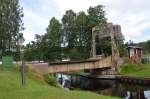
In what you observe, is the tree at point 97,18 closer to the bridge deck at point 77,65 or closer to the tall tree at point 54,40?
the tall tree at point 54,40

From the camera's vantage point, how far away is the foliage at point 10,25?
232ft

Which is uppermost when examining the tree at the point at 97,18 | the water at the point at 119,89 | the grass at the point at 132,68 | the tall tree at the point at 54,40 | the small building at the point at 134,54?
the tree at the point at 97,18

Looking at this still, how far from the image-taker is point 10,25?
7138 centimetres

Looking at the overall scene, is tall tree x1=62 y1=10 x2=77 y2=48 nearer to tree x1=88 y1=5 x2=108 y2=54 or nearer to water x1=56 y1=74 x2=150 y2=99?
tree x1=88 y1=5 x2=108 y2=54

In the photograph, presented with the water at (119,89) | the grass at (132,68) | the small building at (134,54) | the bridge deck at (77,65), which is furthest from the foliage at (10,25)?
the small building at (134,54)

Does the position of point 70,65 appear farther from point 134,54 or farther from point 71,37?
point 71,37

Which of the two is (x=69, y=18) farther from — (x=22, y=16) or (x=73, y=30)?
(x=22, y=16)

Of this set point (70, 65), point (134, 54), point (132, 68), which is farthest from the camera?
point (134, 54)

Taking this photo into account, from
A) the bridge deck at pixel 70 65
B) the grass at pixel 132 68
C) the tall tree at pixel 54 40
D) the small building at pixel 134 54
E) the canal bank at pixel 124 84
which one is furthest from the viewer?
the tall tree at pixel 54 40

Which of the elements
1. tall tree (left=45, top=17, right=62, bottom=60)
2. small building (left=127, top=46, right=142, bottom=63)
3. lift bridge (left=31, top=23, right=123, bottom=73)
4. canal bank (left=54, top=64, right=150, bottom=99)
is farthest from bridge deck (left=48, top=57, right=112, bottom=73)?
tall tree (left=45, top=17, right=62, bottom=60)

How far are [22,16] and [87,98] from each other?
57207mm

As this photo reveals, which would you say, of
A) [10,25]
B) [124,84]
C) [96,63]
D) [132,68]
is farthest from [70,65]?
[10,25]

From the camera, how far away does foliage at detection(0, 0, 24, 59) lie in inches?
2778

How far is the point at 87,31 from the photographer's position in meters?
94.7
